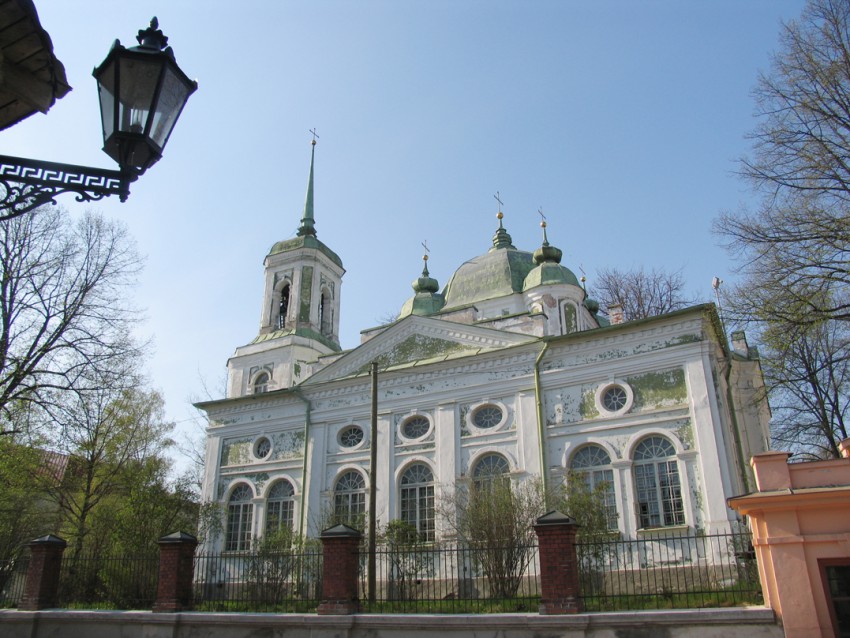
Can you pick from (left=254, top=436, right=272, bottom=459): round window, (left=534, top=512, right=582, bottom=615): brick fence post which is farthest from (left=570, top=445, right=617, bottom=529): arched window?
(left=254, top=436, right=272, bottom=459): round window

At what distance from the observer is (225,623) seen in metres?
11.6

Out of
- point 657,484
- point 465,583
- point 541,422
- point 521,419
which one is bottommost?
point 465,583

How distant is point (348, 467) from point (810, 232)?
49.2ft

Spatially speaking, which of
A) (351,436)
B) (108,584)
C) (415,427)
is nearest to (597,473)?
(415,427)

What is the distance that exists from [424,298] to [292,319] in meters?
5.69

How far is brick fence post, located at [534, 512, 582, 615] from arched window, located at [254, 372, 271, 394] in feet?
63.7

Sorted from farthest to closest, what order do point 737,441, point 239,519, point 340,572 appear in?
point 239,519, point 737,441, point 340,572

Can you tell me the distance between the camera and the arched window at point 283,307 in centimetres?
2970

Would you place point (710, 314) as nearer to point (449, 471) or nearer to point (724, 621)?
point (449, 471)

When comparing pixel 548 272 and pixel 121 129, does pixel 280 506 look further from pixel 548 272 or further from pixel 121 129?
pixel 121 129

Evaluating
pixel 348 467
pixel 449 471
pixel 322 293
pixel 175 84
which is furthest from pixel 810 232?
pixel 322 293

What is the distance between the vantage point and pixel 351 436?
901 inches

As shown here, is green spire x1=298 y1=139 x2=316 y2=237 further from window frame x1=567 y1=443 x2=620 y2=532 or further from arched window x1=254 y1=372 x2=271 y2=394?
window frame x1=567 y1=443 x2=620 y2=532

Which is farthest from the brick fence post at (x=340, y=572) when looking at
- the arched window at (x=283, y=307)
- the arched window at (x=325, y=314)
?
the arched window at (x=325, y=314)
